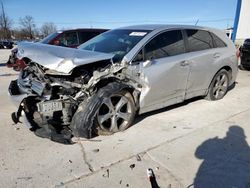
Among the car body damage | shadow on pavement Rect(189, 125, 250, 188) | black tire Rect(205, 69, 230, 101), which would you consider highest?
the car body damage

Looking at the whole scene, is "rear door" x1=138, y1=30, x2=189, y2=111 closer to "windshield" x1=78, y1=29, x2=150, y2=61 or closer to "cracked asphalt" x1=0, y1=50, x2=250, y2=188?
"windshield" x1=78, y1=29, x2=150, y2=61

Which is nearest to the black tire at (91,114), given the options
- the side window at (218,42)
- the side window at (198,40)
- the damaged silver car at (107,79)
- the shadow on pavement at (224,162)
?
the damaged silver car at (107,79)

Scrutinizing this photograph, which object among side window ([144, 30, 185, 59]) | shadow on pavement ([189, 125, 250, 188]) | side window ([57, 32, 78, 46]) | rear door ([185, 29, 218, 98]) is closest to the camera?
shadow on pavement ([189, 125, 250, 188])

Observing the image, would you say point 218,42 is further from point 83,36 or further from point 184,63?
point 83,36

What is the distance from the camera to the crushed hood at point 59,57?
3400 mm

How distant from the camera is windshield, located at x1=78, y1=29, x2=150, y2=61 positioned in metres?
4.17

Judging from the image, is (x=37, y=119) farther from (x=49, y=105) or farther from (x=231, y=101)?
(x=231, y=101)

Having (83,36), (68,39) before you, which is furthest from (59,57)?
(83,36)

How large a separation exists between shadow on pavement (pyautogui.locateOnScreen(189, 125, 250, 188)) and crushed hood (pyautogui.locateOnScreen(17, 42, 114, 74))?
6.43ft

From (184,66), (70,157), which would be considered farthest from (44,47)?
(184,66)

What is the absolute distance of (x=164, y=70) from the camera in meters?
4.24

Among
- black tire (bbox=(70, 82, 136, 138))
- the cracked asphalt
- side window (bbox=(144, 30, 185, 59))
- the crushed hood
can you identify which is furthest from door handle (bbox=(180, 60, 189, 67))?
the crushed hood

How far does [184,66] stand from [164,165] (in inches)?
83.2

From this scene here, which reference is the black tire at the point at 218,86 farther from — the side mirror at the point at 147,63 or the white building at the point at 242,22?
the white building at the point at 242,22
